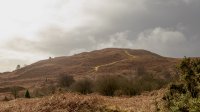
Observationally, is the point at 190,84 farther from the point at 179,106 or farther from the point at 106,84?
the point at 106,84

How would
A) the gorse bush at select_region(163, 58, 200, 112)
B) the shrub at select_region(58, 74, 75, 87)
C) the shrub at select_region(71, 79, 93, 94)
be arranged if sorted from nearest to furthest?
the gorse bush at select_region(163, 58, 200, 112), the shrub at select_region(71, 79, 93, 94), the shrub at select_region(58, 74, 75, 87)

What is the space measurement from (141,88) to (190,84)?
4551 centimetres

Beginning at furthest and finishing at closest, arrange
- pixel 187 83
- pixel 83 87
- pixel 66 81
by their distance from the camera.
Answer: pixel 66 81, pixel 83 87, pixel 187 83

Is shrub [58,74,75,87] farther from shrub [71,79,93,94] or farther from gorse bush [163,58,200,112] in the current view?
gorse bush [163,58,200,112]

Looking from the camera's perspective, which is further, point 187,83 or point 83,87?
point 83,87

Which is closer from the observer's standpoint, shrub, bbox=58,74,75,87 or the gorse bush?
the gorse bush

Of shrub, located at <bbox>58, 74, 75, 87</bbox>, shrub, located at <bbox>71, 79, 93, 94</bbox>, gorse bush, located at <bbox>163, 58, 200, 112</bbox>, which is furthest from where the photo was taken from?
shrub, located at <bbox>58, 74, 75, 87</bbox>

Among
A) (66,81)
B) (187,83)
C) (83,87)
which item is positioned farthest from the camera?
(66,81)

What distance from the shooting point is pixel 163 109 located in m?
21.5

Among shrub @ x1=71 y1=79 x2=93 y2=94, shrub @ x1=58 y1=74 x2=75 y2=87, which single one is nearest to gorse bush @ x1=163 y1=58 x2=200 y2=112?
shrub @ x1=71 y1=79 x2=93 y2=94

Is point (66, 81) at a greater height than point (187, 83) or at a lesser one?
greater

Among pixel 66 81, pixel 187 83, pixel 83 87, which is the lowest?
pixel 187 83

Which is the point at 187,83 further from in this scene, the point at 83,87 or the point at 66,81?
the point at 66,81

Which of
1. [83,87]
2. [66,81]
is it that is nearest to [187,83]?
[83,87]
